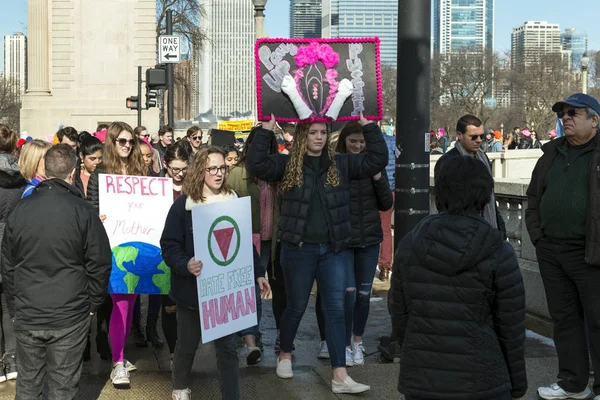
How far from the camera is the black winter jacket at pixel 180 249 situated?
6066mm

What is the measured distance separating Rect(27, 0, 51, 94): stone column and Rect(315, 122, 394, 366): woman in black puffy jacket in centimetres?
3707

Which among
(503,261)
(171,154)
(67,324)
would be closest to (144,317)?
(171,154)

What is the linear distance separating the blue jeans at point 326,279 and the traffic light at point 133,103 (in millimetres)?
19337

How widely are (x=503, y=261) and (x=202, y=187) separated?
2539 mm

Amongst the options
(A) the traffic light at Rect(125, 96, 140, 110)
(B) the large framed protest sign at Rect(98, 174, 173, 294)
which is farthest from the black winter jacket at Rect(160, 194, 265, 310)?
(A) the traffic light at Rect(125, 96, 140, 110)

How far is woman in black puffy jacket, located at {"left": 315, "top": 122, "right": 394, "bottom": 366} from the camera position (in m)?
7.47

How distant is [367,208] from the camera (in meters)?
7.63

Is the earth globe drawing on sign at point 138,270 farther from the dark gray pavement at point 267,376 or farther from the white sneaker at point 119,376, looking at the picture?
the dark gray pavement at point 267,376

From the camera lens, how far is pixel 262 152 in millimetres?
6789

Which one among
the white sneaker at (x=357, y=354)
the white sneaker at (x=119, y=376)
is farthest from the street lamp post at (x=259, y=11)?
the white sneaker at (x=119, y=376)

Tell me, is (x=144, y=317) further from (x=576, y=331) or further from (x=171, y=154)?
(x=576, y=331)

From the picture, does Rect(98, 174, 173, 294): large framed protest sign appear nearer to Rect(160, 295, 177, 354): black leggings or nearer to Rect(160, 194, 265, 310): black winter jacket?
Rect(160, 295, 177, 354): black leggings

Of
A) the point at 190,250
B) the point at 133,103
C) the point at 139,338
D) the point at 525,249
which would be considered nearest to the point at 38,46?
the point at 133,103

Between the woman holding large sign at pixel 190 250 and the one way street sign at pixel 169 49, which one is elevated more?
the one way street sign at pixel 169 49
